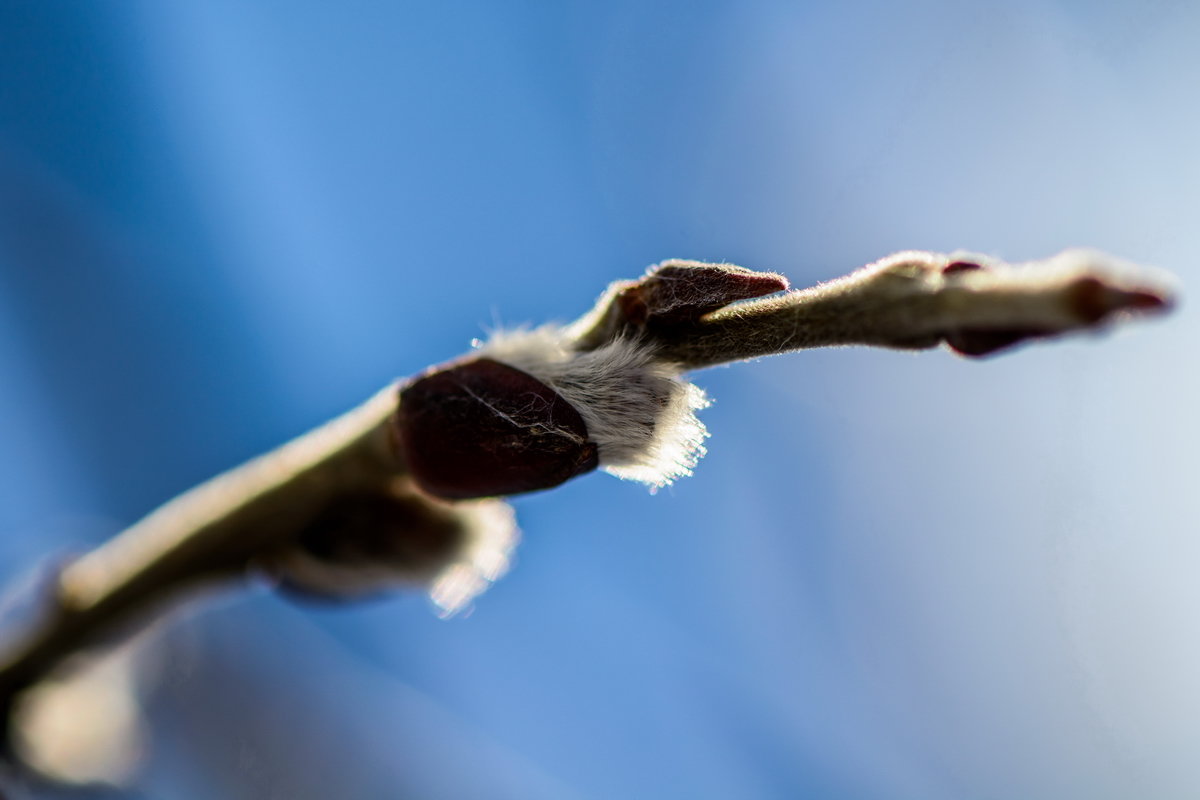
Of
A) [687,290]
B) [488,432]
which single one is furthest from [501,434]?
[687,290]

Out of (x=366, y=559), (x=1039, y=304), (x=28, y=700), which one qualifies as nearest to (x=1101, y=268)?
(x=1039, y=304)

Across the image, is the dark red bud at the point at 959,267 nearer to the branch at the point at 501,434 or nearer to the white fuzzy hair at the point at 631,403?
the branch at the point at 501,434

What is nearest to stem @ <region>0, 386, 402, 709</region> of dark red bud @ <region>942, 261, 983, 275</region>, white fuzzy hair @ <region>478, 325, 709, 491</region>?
white fuzzy hair @ <region>478, 325, 709, 491</region>

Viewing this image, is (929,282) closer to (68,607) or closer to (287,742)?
(68,607)

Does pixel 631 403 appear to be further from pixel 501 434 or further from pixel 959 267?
pixel 959 267

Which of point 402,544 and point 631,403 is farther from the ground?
point 631,403

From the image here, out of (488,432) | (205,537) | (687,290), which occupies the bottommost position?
(205,537)

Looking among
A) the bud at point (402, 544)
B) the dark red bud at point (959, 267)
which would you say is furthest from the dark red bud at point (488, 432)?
the dark red bud at point (959, 267)
